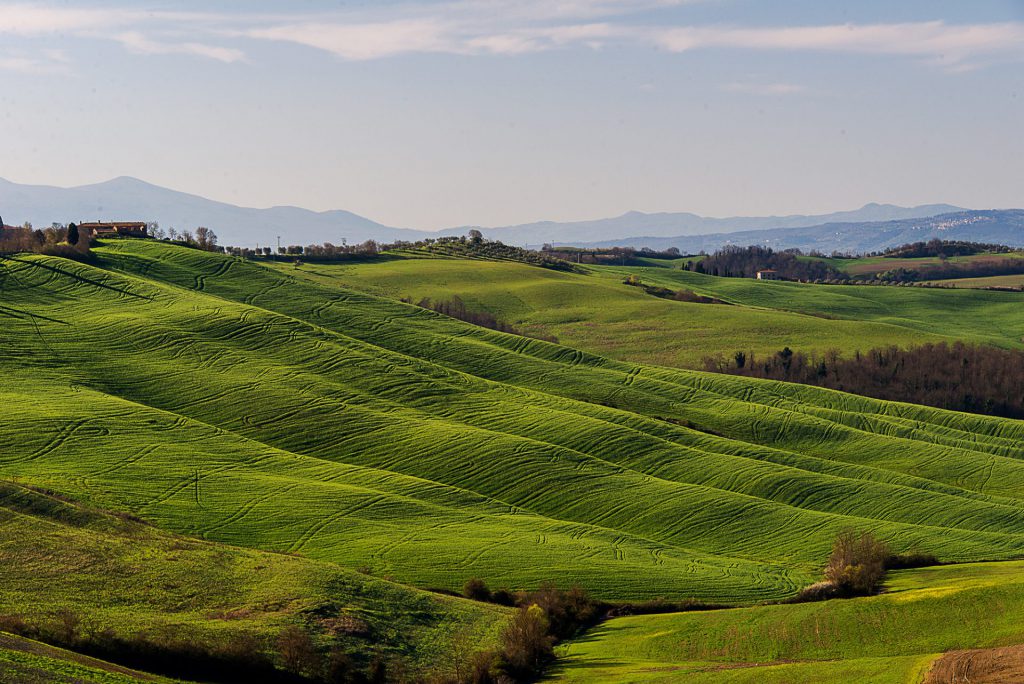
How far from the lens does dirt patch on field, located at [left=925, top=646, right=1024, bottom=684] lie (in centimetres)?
4247

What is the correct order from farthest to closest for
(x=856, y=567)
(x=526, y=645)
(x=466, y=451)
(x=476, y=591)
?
(x=466, y=451) < (x=856, y=567) < (x=476, y=591) < (x=526, y=645)

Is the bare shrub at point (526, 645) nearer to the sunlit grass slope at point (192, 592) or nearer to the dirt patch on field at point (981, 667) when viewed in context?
the sunlit grass slope at point (192, 592)

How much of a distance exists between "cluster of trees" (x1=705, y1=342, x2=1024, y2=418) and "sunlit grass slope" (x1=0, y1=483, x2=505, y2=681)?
348 feet

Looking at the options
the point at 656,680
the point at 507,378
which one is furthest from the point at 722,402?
the point at 656,680

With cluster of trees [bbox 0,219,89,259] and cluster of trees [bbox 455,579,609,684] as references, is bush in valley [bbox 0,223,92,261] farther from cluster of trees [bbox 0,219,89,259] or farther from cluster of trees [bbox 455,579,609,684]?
cluster of trees [bbox 455,579,609,684]

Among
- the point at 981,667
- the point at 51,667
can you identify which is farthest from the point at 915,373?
the point at 51,667

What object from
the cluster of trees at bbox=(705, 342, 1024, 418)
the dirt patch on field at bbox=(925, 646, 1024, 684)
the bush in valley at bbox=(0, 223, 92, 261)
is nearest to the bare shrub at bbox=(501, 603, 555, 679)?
the dirt patch on field at bbox=(925, 646, 1024, 684)

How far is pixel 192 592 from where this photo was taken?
5528cm

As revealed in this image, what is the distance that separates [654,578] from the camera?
2768 inches

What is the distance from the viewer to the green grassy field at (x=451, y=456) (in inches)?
2830

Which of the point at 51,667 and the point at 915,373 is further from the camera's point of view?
the point at 915,373

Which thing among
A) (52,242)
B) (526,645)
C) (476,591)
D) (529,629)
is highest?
(52,242)

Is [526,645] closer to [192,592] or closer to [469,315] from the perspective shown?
[192,592]

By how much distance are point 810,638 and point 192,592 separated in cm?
3266
